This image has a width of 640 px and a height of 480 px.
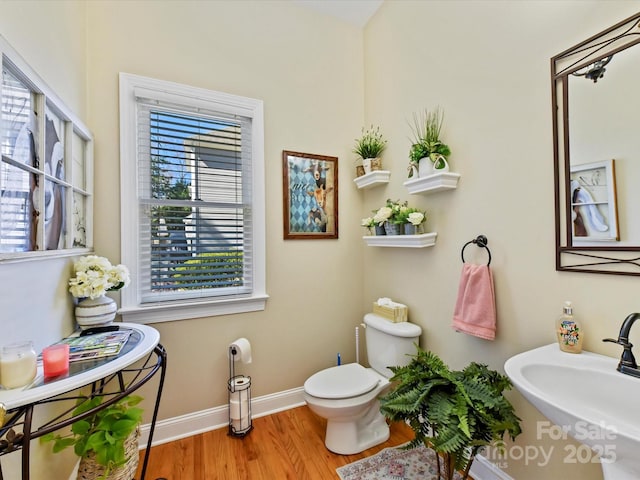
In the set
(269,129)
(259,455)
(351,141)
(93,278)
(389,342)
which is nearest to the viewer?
(93,278)

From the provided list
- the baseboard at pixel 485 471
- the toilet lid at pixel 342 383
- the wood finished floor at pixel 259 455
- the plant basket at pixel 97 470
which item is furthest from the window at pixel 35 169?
the baseboard at pixel 485 471

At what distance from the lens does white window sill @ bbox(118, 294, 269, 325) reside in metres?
1.80

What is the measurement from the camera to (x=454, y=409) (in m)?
1.13

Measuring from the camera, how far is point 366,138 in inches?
90.7

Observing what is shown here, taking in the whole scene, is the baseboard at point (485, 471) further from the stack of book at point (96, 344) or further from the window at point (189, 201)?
the stack of book at point (96, 344)

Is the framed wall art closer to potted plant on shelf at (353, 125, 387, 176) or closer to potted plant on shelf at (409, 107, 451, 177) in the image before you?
potted plant on shelf at (353, 125, 387, 176)

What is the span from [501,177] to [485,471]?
1498 mm

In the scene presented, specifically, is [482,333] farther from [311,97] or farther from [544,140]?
[311,97]

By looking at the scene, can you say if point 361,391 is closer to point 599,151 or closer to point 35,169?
point 599,151

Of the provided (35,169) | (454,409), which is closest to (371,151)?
(454,409)

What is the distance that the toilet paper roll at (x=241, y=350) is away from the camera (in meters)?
1.94

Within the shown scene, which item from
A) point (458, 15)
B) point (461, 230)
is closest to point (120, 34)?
point (458, 15)

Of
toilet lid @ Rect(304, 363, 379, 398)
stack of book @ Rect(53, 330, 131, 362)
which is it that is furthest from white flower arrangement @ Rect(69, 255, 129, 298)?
toilet lid @ Rect(304, 363, 379, 398)

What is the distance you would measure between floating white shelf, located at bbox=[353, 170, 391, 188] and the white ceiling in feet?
4.35
